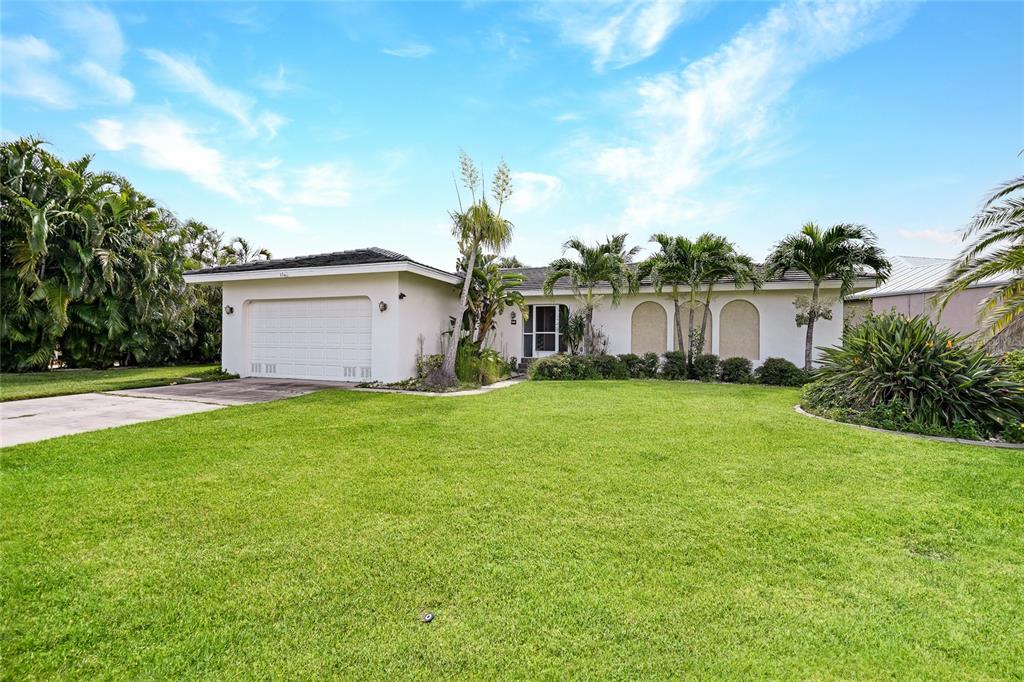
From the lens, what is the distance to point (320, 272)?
13.0m

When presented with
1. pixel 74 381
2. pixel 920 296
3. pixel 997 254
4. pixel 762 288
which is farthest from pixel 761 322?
pixel 74 381

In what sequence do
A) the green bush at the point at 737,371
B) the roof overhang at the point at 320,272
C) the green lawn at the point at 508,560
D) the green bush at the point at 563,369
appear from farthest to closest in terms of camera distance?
1. the green bush at the point at 563,369
2. the green bush at the point at 737,371
3. the roof overhang at the point at 320,272
4. the green lawn at the point at 508,560

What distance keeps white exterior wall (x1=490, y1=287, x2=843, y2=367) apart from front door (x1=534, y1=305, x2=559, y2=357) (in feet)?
1.16

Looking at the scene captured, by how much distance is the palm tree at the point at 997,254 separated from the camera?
798 centimetres

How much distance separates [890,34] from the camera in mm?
9695

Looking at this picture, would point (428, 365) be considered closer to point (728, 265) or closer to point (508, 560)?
point (728, 265)

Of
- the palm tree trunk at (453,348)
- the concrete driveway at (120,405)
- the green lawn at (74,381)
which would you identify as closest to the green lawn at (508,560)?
the concrete driveway at (120,405)

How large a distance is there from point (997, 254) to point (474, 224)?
1045cm

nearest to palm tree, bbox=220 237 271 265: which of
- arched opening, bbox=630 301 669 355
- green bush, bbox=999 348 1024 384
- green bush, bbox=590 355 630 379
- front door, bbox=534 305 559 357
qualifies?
front door, bbox=534 305 559 357

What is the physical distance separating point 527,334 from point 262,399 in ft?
31.6

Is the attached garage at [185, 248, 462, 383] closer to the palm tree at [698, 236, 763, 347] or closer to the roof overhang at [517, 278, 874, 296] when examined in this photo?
the roof overhang at [517, 278, 874, 296]

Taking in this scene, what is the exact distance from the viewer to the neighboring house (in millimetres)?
18823

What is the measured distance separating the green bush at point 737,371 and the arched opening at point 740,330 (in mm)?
1167

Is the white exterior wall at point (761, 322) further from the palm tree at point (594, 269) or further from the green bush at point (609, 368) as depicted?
the green bush at point (609, 368)
